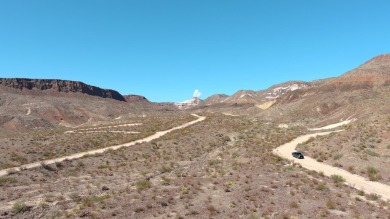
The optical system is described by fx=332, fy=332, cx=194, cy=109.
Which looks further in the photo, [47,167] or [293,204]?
[47,167]

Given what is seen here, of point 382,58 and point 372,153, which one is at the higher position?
point 382,58

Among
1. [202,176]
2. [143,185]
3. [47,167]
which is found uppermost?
[47,167]

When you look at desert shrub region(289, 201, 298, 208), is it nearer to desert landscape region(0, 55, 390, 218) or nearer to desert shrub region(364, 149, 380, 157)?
desert landscape region(0, 55, 390, 218)

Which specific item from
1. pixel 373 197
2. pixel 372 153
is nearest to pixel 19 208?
pixel 373 197

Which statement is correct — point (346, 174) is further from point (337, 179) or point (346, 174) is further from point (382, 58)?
point (382, 58)

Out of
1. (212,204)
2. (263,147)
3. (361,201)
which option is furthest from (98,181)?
(263,147)

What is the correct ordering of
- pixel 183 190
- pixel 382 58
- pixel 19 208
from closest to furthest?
1. pixel 19 208
2. pixel 183 190
3. pixel 382 58

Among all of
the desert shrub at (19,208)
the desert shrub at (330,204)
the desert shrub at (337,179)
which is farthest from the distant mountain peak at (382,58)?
the desert shrub at (19,208)

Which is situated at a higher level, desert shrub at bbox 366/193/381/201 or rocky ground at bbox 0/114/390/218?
rocky ground at bbox 0/114/390/218

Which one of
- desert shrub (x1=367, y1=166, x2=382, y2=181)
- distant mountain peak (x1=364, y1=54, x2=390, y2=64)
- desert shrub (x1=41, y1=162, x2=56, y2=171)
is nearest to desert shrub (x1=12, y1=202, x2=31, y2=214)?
desert shrub (x1=41, y1=162, x2=56, y2=171)

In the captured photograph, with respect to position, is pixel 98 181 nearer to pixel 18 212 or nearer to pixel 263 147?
pixel 18 212

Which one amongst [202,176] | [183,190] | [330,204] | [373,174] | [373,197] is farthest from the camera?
[202,176]
